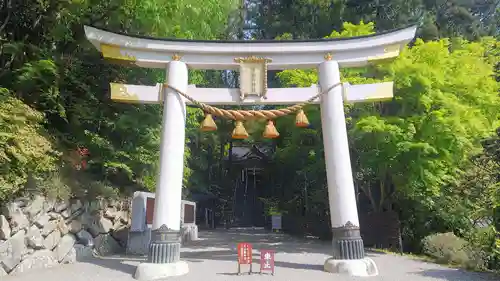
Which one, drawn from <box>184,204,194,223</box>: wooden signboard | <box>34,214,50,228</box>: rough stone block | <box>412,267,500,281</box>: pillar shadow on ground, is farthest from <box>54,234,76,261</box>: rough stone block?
<box>412,267,500,281</box>: pillar shadow on ground

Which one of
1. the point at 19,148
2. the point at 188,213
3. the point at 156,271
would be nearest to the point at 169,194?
the point at 156,271

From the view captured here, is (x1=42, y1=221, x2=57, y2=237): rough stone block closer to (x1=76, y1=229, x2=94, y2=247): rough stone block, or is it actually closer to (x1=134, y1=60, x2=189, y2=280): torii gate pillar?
(x1=76, y1=229, x2=94, y2=247): rough stone block

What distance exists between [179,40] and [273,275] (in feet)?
18.2

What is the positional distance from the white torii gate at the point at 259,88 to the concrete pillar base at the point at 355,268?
9cm

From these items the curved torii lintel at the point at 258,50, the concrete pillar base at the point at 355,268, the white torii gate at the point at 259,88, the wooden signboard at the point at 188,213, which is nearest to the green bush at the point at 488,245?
the concrete pillar base at the point at 355,268

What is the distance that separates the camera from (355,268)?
7156mm

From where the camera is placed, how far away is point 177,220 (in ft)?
24.8

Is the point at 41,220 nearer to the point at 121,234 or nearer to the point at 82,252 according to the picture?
the point at 82,252

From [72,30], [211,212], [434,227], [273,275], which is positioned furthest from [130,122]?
[211,212]

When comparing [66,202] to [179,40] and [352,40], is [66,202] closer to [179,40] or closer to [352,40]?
[179,40]

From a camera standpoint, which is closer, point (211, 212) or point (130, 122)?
point (130, 122)

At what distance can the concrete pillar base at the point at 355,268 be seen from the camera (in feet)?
23.4

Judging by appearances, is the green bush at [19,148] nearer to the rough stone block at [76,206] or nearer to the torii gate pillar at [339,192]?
the rough stone block at [76,206]

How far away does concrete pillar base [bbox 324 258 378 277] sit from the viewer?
7.14 m
